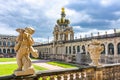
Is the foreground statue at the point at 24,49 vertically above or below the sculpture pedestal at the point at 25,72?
above

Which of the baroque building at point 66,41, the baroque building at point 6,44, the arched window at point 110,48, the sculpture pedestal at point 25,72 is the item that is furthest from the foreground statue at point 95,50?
the baroque building at point 6,44

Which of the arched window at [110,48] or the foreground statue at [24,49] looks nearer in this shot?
the foreground statue at [24,49]

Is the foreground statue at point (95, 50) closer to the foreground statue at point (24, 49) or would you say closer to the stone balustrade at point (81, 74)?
the stone balustrade at point (81, 74)

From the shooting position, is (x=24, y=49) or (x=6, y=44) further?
(x=6, y=44)

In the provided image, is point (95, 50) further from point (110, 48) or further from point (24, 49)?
point (110, 48)

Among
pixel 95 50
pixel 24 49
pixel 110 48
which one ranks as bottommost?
pixel 110 48

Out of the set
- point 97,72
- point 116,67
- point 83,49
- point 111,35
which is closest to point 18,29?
point 97,72

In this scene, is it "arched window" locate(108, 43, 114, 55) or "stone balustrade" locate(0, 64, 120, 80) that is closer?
"stone balustrade" locate(0, 64, 120, 80)

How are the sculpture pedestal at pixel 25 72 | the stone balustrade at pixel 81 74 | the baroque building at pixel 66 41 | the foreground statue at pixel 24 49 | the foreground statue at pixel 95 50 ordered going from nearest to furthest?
the sculpture pedestal at pixel 25 72
the foreground statue at pixel 24 49
the stone balustrade at pixel 81 74
the foreground statue at pixel 95 50
the baroque building at pixel 66 41

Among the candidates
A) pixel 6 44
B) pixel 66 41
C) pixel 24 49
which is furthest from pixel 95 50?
pixel 6 44

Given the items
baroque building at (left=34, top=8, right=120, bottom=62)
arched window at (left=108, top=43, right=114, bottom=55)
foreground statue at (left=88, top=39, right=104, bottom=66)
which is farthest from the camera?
baroque building at (left=34, top=8, right=120, bottom=62)

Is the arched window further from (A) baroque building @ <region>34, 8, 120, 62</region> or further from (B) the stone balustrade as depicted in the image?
(B) the stone balustrade

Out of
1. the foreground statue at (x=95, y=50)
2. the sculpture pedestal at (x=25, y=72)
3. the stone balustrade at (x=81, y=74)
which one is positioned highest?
the foreground statue at (x=95, y=50)

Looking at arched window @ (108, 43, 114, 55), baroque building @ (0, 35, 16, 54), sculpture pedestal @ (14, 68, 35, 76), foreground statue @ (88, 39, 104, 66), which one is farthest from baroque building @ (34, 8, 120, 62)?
sculpture pedestal @ (14, 68, 35, 76)
